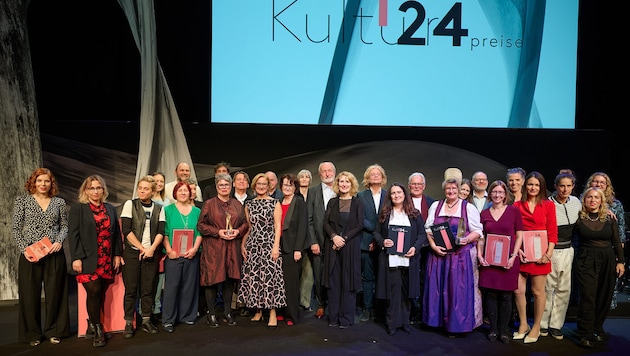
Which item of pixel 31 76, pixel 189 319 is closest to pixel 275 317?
pixel 189 319

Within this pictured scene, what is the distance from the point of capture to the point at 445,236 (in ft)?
12.9

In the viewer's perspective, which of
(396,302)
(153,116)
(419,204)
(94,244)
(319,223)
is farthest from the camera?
(153,116)

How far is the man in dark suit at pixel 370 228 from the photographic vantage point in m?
4.52

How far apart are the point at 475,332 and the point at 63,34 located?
6255 mm

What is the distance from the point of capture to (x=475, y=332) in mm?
4141

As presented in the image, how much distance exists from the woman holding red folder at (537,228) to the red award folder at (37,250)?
4.01 m

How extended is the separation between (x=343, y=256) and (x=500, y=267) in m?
1.39

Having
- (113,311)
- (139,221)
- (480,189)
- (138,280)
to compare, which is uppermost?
(480,189)

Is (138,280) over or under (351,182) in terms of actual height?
under

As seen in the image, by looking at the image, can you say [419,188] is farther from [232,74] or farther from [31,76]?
[31,76]

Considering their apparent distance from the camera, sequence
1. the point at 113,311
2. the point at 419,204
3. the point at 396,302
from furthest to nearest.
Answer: the point at 419,204, the point at 396,302, the point at 113,311

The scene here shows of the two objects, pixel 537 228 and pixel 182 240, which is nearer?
pixel 537 228

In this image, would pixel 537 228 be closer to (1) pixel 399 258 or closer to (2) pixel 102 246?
(1) pixel 399 258

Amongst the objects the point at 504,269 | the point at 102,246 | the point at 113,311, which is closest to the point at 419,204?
the point at 504,269
